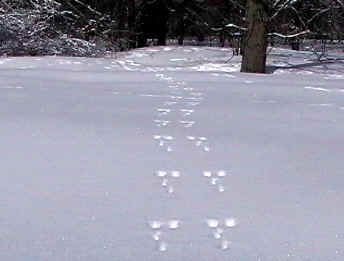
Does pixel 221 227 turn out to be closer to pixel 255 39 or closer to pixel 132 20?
pixel 255 39

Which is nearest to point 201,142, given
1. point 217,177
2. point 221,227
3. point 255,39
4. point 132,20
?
point 217,177

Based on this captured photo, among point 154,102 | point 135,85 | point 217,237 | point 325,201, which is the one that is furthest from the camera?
point 135,85

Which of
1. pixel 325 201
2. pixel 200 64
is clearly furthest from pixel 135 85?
pixel 200 64

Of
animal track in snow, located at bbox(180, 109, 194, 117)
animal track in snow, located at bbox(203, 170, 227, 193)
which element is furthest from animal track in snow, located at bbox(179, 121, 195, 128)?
animal track in snow, located at bbox(203, 170, 227, 193)

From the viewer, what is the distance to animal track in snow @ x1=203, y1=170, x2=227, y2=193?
3.78m

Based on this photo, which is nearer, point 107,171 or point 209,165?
point 107,171

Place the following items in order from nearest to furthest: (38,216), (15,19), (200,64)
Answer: (38,216)
(200,64)
(15,19)

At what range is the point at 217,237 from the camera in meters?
3.02

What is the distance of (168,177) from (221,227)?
871 millimetres

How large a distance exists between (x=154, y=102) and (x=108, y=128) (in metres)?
1.63

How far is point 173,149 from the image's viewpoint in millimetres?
4652

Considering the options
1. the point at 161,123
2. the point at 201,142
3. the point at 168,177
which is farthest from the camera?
the point at 161,123

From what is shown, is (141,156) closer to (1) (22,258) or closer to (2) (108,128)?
(2) (108,128)

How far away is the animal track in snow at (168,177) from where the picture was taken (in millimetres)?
3740
